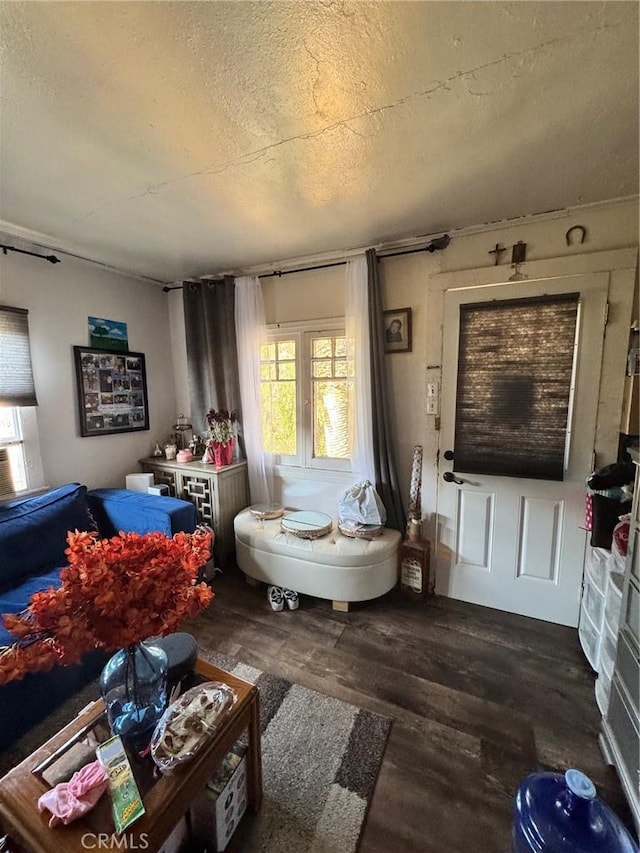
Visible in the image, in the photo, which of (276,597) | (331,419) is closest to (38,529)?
(276,597)

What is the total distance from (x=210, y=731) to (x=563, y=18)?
2.20 m

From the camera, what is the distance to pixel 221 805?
0.99 metres

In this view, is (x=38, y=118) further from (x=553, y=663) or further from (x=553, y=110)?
(x=553, y=663)

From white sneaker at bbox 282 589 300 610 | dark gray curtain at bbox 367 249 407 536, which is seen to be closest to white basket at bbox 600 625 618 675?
dark gray curtain at bbox 367 249 407 536

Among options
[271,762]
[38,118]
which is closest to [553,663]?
[271,762]

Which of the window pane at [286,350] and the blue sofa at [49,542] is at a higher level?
the window pane at [286,350]

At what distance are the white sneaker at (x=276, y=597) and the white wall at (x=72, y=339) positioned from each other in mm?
1622

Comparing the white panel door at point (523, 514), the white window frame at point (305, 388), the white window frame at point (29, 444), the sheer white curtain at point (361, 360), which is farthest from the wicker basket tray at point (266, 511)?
the white window frame at point (29, 444)

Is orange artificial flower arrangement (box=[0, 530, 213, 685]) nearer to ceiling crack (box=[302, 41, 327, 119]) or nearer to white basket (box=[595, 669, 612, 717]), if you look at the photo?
ceiling crack (box=[302, 41, 327, 119])

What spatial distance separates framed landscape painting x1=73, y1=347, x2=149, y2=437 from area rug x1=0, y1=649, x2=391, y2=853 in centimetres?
177

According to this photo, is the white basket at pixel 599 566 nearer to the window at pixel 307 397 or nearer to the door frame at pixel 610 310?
the door frame at pixel 610 310

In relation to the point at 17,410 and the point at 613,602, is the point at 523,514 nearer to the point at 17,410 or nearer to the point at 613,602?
the point at 613,602

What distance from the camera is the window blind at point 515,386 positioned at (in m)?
1.87

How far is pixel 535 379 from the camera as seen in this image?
6.31ft
